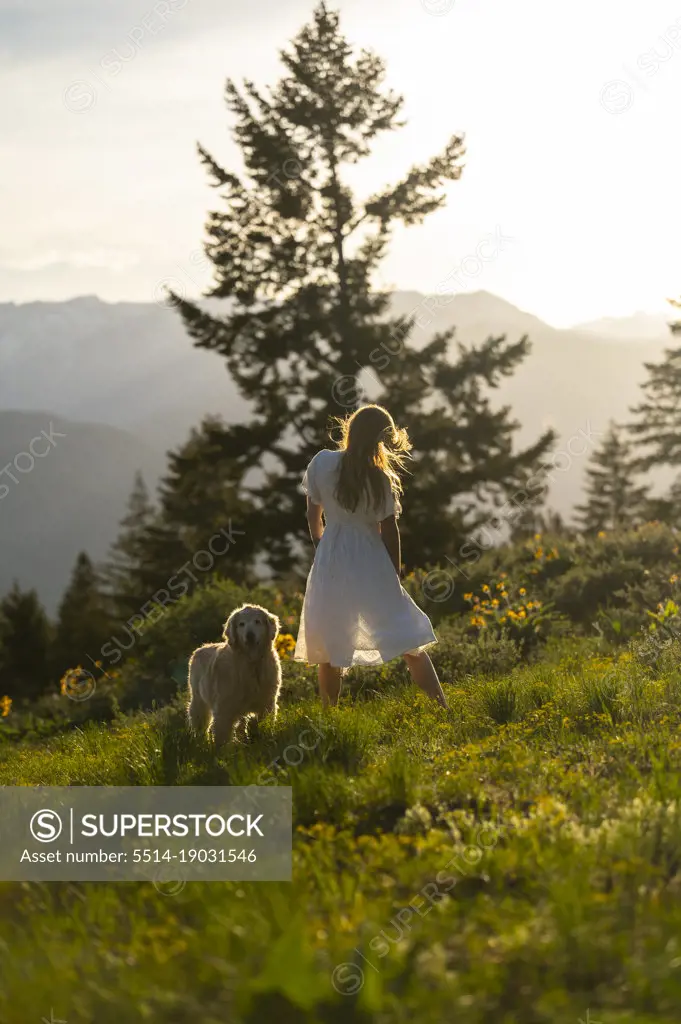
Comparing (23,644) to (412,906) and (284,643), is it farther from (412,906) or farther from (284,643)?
(412,906)

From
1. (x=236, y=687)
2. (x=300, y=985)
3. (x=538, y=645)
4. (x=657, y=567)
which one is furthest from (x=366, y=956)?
(x=657, y=567)

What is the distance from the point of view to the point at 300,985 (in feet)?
9.45

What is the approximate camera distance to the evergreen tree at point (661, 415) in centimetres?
3522

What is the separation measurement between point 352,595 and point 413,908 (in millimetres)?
3932

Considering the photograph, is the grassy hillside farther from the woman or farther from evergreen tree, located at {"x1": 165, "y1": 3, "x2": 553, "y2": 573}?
evergreen tree, located at {"x1": 165, "y1": 3, "x2": 553, "y2": 573}

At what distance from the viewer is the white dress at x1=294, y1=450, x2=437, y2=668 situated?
286 inches

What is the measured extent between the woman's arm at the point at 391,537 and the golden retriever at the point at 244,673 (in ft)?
3.40

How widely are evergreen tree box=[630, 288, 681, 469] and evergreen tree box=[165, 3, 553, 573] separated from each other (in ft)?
47.7

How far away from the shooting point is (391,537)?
7.51m

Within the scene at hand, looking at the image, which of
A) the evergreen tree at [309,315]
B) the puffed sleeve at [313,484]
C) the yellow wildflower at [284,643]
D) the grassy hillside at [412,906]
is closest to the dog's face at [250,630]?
the puffed sleeve at [313,484]

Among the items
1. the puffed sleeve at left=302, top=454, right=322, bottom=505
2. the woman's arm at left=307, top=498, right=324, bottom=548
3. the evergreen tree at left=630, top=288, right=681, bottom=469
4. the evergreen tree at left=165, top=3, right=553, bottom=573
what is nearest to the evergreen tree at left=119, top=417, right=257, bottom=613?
the evergreen tree at left=165, top=3, right=553, bottom=573

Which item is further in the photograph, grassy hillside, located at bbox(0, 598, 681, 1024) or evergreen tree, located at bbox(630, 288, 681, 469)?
evergreen tree, located at bbox(630, 288, 681, 469)

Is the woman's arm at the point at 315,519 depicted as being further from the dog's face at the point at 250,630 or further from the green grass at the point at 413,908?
the green grass at the point at 413,908

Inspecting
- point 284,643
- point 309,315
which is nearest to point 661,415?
point 309,315
